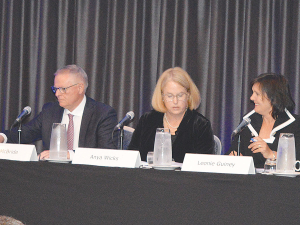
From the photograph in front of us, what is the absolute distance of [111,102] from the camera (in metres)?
4.09

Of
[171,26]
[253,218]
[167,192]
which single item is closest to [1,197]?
[167,192]

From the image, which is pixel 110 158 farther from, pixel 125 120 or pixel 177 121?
pixel 177 121

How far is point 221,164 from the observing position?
5.20ft

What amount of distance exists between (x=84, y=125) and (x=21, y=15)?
6.16 ft

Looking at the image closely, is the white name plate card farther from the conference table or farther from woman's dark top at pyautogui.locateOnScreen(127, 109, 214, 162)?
woman's dark top at pyautogui.locateOnScreen(127, 109, 214, 162)

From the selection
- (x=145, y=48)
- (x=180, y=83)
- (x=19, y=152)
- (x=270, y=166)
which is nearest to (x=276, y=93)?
(x=180, y=83)

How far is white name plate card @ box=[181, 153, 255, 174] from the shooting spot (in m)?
1.55

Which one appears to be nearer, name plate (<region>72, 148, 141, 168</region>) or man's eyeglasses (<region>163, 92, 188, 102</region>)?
name plate (<region>72, 148, 141, 168</region>)

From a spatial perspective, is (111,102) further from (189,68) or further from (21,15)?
(21,15)

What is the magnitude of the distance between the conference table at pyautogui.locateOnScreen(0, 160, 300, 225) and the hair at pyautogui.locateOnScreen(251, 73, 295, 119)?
1.53 meters

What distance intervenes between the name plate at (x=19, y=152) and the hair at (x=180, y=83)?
50.0 inches

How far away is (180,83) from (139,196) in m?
1.43

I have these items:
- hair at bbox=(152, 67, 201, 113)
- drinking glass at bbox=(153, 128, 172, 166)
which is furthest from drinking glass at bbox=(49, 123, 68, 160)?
hair at bbox=(152, 67, 201, 113)

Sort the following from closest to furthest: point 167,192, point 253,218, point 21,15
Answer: point 253,218
point 167,192
point 21,15
